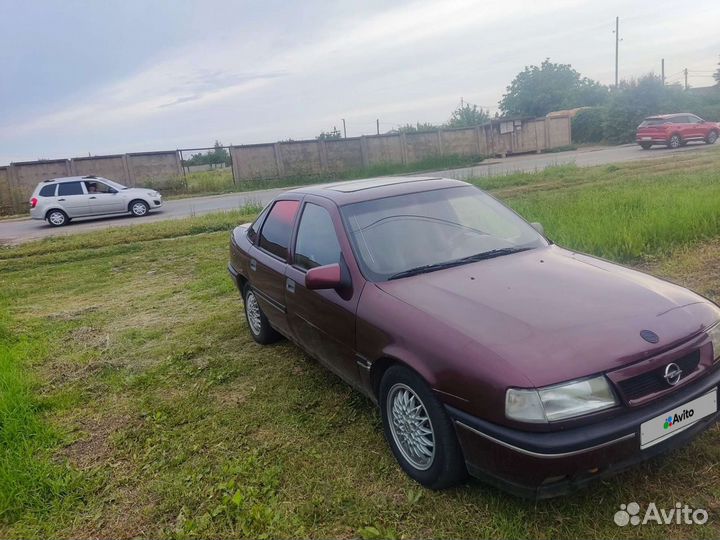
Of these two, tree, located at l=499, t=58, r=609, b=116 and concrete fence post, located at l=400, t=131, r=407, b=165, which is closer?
concrete fence post, located at l=400, t=131, r=407, b=165

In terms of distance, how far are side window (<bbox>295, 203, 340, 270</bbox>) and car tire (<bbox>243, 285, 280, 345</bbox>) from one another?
1142mm

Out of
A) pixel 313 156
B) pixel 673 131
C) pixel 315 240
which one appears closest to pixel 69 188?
pixel 313 156

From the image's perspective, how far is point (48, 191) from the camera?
1897 centimetres

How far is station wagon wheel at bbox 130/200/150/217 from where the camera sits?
19.7 metres

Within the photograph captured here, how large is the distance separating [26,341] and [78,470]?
316cm

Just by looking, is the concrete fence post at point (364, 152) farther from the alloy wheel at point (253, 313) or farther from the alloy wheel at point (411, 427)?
the alloy wheel at point (411, 427)

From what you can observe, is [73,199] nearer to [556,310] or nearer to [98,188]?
[98,188]

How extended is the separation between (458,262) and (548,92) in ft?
193

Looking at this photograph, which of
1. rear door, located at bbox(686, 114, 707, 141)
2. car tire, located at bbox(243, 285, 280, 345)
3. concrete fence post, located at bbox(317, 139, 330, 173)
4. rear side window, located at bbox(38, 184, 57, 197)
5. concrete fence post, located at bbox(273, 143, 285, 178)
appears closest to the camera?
car tire, located at bbox(243, 285, 280, 345)

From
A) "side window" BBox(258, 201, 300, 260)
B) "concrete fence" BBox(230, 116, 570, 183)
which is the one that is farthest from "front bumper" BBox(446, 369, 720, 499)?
"concrete fence" BBox(230, 116, 570, 183)

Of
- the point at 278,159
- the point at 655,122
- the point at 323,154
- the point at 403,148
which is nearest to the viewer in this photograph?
the point at 655,122

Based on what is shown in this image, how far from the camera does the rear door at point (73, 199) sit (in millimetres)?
18969

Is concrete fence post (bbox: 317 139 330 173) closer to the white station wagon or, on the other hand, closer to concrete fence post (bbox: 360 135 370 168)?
concrete fence post (bbox: 360 135 370 168)

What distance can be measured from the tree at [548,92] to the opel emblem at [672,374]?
2283 inches
